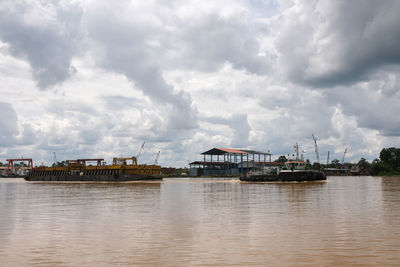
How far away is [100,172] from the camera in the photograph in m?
130

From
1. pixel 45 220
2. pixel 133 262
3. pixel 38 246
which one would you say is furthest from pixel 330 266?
pixel 45 220

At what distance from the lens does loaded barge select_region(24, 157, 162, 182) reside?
120m

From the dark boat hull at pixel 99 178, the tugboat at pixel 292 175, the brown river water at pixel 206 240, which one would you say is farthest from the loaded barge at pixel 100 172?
the brown river water at pixel 206 240

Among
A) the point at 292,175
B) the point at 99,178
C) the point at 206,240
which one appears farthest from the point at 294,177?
the point at 206,240

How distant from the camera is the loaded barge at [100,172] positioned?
395 ft

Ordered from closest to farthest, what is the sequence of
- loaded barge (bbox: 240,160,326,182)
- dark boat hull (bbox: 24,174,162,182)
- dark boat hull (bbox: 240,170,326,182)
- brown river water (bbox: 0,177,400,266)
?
brown river water (bbox: 0,177,400,266) < dark boat hull (bbox: 240,170,326,182) < loaded barge (bbox: 240,160,326,182) < dark boat hull (bbox: 24,174,162,182)

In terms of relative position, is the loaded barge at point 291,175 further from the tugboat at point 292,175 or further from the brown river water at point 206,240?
the brown river water at point 206,240

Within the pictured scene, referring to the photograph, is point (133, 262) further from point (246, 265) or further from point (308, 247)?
point (308, 247)

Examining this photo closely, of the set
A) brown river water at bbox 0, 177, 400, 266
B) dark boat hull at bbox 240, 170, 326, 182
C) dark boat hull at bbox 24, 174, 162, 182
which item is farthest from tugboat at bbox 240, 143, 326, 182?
brown river water at bbox 0, 177, 400, 266

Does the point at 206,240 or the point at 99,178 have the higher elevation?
the point at 206,240

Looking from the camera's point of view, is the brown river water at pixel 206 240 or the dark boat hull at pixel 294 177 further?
the dark boat hull at pixel 294 177

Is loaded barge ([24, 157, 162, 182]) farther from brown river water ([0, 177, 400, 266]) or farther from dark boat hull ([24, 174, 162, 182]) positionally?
brown river water ([0, 177, 400, 266])

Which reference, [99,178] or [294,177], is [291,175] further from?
[99,178]

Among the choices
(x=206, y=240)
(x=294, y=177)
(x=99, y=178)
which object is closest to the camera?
(x=206, y=240)
